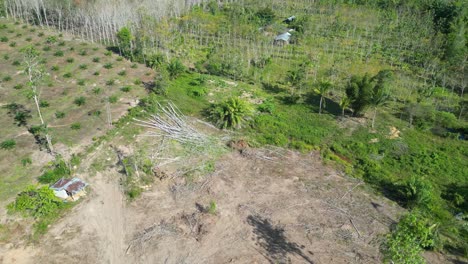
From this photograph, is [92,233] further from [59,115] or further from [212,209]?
[59,115]

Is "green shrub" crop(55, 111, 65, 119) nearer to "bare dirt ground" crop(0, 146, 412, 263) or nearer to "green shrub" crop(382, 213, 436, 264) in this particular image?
"bare dirt ground" crop(0, 146, 412, 263)

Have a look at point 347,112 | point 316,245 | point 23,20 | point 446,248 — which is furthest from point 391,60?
point 23,20

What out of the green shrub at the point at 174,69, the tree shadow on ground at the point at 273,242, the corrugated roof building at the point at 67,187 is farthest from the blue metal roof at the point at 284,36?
the corrugated roof building at the point at 67,187

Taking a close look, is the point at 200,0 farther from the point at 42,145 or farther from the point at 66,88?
the point at 42,145

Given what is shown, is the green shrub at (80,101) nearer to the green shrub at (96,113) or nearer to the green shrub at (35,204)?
the green shrub at (96,113)

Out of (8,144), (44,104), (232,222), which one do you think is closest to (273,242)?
(232,222)
